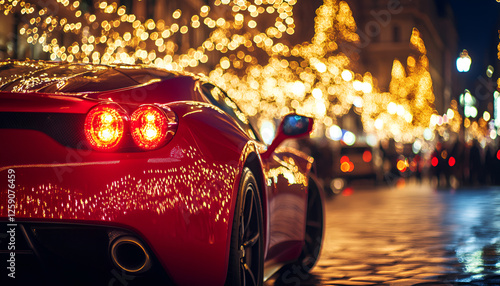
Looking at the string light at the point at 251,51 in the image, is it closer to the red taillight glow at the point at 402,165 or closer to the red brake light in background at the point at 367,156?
the red brake light in background at the point at 367,156

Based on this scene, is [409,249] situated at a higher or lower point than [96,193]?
lower

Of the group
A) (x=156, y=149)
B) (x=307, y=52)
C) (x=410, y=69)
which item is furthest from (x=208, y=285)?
(x=410, y=69)

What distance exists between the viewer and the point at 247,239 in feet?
14.7

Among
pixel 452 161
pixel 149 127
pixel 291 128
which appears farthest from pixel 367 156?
pixel 149 127

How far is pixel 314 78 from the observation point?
1786 inches

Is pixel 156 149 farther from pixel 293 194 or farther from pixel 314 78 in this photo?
pixel 314 78

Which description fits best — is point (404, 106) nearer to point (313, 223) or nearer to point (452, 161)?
point (452, 161)

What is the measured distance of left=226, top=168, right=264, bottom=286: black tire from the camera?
4086 millimetres

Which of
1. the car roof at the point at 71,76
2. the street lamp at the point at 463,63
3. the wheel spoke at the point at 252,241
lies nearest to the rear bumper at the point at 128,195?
the car roof at the point at 71,76

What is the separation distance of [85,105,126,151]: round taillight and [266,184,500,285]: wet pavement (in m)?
2.84

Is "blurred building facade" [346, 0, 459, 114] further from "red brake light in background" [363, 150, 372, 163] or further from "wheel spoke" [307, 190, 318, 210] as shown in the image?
"wheel spoke" [307, 190, 318, 210]

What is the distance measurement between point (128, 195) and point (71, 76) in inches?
38.8

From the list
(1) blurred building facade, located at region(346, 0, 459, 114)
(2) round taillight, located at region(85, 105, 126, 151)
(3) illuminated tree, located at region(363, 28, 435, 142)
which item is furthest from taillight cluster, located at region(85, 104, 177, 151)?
(1) blurred building facade, located at region(346, 0, 459, 114)

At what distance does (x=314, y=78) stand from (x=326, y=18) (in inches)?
380
